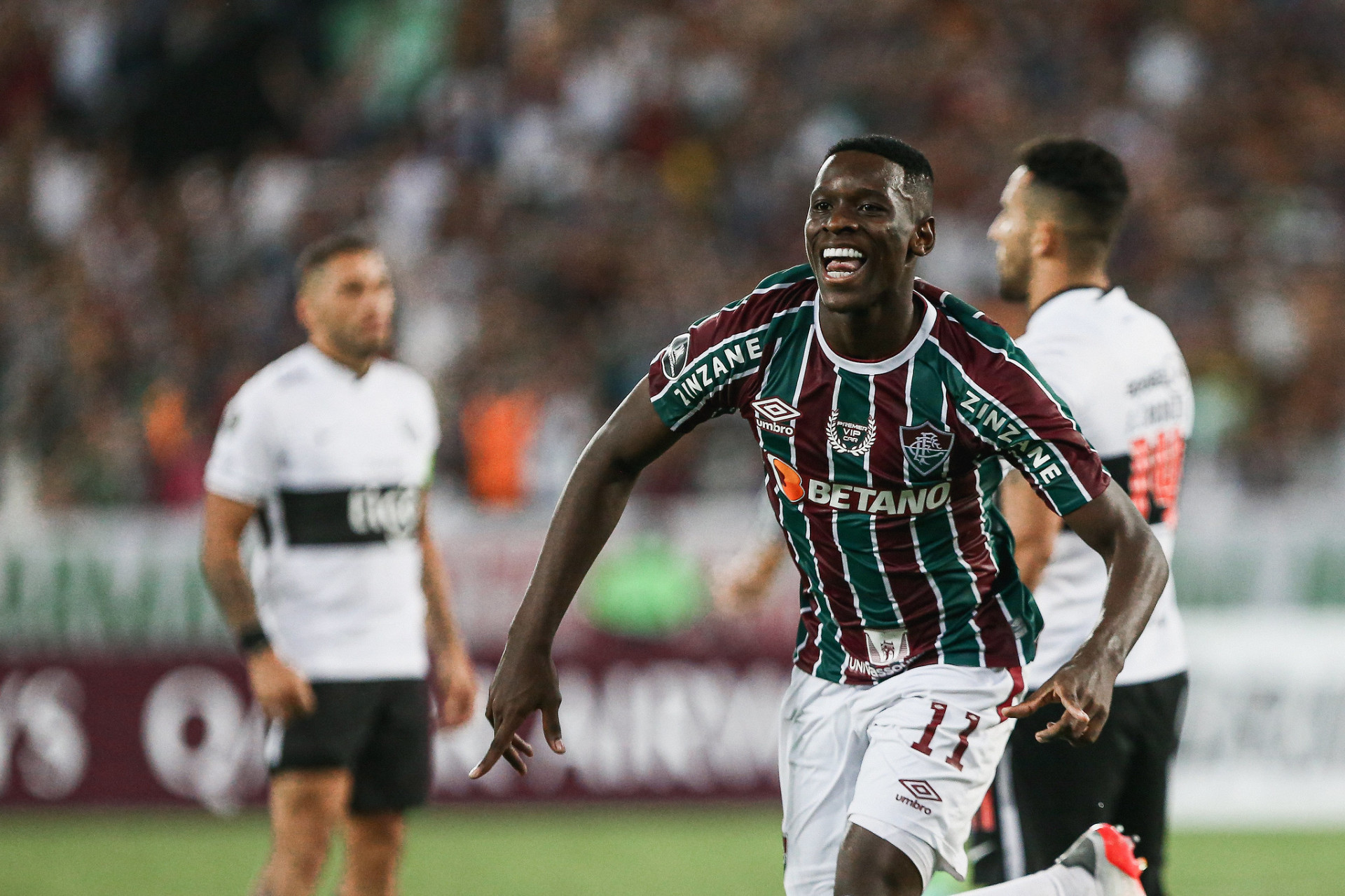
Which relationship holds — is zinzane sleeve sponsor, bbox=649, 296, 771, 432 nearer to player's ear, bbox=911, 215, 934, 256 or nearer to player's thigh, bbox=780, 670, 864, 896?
player's ear, bbox=911, 215, 934, 256

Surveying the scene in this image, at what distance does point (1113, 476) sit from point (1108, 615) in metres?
1.06

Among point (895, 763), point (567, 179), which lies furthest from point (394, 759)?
point (567, 179)

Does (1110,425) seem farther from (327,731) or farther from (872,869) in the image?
(327,731)

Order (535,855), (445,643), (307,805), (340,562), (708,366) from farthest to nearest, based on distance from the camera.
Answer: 1. (535,855)
2. (445,643)
3. (340,562)
4. (307,805)
5. (708,366)

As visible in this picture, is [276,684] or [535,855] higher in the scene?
[276,684]

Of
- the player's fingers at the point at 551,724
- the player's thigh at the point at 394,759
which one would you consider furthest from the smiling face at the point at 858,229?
the player's thigh at the point at 394,759

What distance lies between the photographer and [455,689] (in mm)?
6297

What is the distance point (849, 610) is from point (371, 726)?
7.74 feet

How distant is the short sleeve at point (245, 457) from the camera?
6.04 meters

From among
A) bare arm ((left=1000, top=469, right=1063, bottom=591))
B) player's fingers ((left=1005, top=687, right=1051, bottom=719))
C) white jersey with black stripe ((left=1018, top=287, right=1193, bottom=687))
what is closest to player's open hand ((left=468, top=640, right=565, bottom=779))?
player's fingers ((left=1005, top=687, right=1051, bottom=719))

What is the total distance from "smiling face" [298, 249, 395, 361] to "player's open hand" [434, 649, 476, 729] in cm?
110

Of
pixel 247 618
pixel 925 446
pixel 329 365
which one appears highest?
A: pixel 329 365

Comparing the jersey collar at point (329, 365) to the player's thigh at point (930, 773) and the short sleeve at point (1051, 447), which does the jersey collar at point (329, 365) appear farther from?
the short sleeve at point (1051, 447)

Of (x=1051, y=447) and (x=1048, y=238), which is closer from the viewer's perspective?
(x=1051, y=447)
